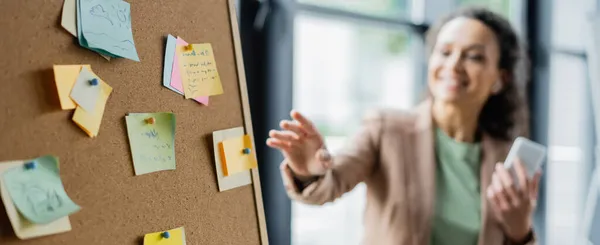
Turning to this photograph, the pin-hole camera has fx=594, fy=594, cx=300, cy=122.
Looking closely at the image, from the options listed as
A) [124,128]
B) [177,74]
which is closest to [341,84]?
[177,74]

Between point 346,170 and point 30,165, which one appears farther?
point 346,170

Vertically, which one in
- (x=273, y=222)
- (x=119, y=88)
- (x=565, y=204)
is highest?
(x=119, y=88)

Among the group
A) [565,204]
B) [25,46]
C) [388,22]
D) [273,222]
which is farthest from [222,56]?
[565,204]

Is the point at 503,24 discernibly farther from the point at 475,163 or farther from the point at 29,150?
the point at 29,150

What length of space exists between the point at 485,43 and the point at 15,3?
1284 millimetres

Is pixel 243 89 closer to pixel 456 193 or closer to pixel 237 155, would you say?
pixel 237 155

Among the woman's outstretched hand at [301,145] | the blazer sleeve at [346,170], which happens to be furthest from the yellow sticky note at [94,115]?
the blazer sleeve at [346,170]

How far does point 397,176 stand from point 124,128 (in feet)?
3.02

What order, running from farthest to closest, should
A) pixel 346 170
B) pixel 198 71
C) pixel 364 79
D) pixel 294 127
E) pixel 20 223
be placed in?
pixel 364 79, pixel 346 170, pixel 294 127, pixel 198 71, pixel 20 223

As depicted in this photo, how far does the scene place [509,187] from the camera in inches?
66.1

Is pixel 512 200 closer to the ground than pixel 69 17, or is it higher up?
closer to the ground

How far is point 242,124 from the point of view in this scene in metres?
1.08

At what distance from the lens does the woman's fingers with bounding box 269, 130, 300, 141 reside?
→ 47.5 inches

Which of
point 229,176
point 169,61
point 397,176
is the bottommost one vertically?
point 397,176
